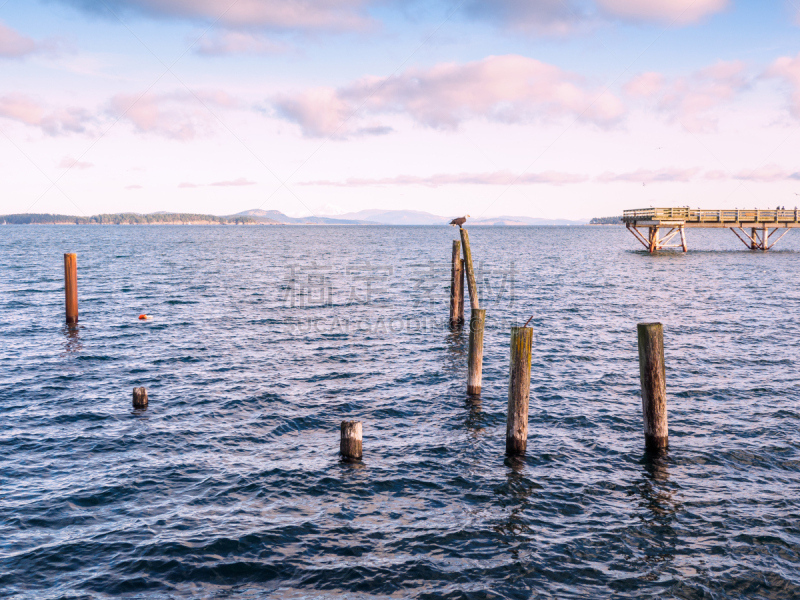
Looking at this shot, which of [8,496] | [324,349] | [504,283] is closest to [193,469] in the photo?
[8,496]

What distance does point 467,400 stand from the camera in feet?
56.2

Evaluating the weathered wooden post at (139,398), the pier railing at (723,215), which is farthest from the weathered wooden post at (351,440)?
the pier railing at (723,215)

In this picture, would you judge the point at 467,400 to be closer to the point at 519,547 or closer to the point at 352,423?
the point at 352,423

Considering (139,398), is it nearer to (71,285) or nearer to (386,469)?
(386,469)

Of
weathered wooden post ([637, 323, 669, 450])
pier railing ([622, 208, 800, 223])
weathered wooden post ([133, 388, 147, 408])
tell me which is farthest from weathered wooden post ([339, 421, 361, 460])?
pier railing ([622, 208, 800, 223])

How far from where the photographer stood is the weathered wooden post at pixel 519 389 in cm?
1234

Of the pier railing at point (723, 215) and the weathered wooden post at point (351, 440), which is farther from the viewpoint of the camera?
the pier railing at point (723, 215)

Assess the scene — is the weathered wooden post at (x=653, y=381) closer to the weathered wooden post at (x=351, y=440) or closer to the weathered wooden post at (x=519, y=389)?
the weathered wooden post at (x=519, y=389)

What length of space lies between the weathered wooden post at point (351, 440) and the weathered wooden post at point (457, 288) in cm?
1263

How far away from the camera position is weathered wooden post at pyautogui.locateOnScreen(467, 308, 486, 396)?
16484 mm

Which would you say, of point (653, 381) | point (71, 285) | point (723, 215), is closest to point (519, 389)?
point (653, 381)

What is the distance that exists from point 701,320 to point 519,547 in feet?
81.1

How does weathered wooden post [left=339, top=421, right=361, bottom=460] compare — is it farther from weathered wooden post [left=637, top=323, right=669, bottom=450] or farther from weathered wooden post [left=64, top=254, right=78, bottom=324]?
weathered wooden post [left=64, top=254, right=78, bottom=324]

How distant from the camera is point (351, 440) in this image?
12836 millimetres
